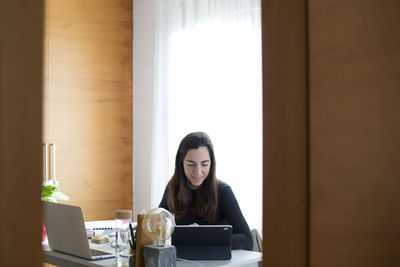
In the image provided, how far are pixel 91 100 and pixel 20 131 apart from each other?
12.4 ft

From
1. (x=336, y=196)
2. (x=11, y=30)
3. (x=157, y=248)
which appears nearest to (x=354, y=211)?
(x=336, y=196)

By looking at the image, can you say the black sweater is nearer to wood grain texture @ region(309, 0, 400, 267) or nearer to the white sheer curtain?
the white sheer curtain

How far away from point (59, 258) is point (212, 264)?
2.38 feet

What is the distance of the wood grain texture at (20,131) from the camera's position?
16.1 inches

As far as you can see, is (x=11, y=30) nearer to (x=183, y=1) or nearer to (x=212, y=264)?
(x=212, y=264)

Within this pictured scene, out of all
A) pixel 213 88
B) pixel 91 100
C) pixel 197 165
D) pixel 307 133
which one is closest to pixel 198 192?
pixel 197 165

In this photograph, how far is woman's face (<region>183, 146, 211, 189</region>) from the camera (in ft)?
9.14

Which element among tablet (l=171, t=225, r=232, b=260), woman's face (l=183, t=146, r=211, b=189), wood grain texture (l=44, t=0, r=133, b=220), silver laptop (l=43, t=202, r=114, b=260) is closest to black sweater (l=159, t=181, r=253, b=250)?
woman's face (l=183, t=146, r=211, b=189)

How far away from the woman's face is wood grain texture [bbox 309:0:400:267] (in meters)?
2.20

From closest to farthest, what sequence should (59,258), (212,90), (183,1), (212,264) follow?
(212,264)
(59,258)
(212,90)
(183,1)

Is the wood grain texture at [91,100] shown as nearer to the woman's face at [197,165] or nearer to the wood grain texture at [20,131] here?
the woman's face at [197,165]

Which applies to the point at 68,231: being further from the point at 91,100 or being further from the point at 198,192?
the point at 91,100

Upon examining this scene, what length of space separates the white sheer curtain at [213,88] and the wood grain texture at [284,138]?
2901 millimetres

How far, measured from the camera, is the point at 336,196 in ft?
1.91
